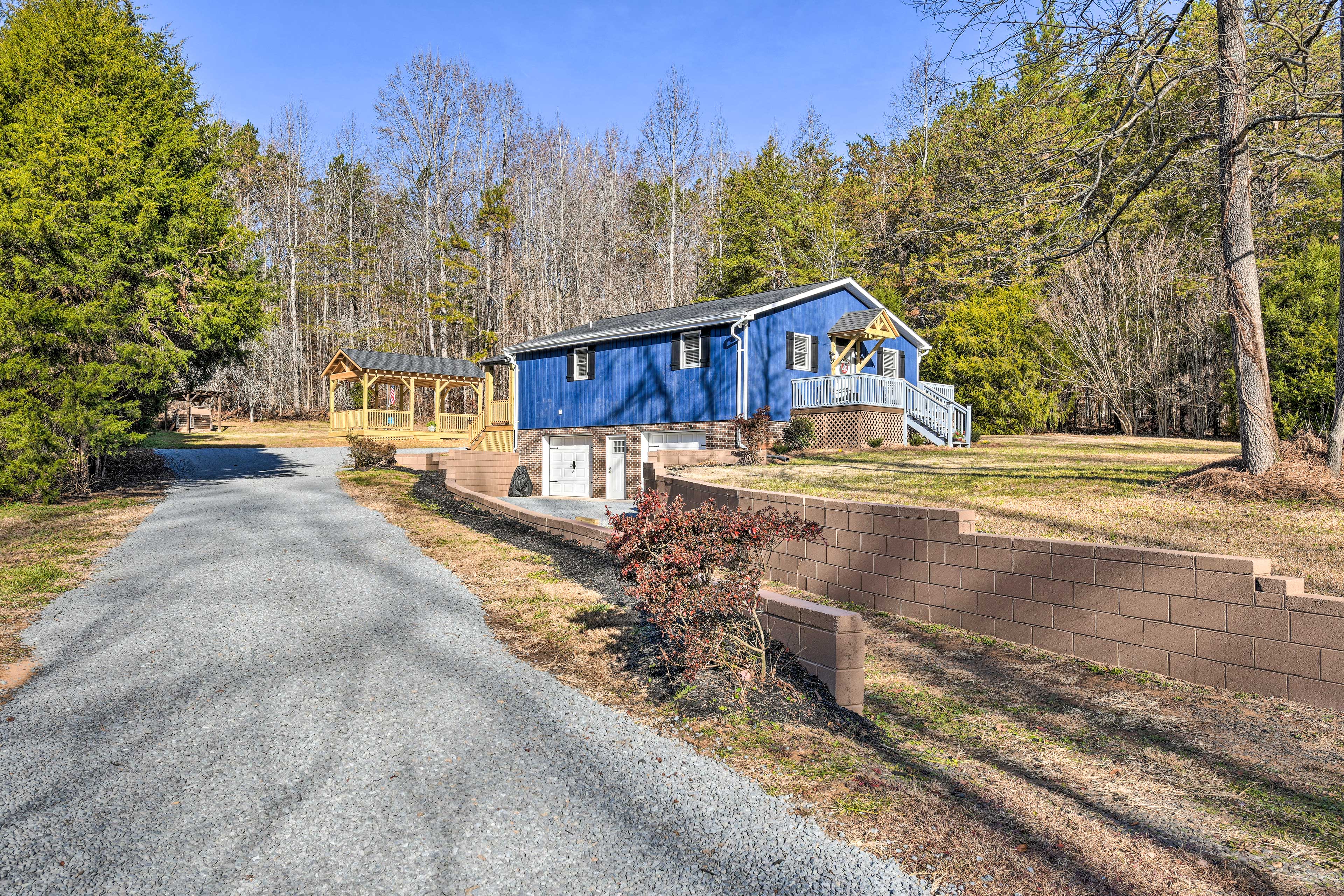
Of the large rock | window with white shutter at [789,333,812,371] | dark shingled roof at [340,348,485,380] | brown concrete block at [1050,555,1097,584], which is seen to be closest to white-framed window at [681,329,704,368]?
window with white shutter at [789,333,812,371]

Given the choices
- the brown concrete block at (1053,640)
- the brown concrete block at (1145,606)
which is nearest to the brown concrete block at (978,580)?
the brown concrete block at (1053,640)

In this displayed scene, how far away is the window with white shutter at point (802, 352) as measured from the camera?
2112 cm

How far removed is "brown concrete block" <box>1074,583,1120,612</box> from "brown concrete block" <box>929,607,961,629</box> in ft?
3.74

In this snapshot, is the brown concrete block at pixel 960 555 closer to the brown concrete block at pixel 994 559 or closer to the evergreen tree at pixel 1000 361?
the brown concrete block at pixel 994 559

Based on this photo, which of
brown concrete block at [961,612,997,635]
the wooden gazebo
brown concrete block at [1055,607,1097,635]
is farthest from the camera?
the wooden gazebo

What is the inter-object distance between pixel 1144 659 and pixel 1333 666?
3.60ft

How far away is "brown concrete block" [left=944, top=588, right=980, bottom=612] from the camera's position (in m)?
6.52

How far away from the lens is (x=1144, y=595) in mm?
5301

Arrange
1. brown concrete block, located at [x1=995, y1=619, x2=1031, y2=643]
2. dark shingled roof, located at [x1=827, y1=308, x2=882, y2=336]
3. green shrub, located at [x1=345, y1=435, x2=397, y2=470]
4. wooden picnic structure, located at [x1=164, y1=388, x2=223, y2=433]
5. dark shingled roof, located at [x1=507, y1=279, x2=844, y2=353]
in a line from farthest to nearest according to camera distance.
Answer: wooden picnic structure, located at [x1=164, y1=388, x2=223, y2=433] → green shrub, located at [x1=345, y1=435, x2=397, y2=470] → dark shingled roof, located at [x1=827, y1=308, x2=882, y2=336] → dark shingled roof, located at [x1=507, y1=279, x2=844, y2=353] → brown concrete block, located at [x1=995, y1=619, x2=1031, y2=643]

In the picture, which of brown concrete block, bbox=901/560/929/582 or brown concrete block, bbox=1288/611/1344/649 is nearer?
brown concrete block, bbox=1288/611/1344/649

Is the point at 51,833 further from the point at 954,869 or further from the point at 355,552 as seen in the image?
the point at 355,552

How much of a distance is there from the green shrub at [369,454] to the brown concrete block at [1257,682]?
22.0 metres

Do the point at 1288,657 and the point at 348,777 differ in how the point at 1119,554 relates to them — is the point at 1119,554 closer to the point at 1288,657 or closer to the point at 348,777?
the point at 1288,657

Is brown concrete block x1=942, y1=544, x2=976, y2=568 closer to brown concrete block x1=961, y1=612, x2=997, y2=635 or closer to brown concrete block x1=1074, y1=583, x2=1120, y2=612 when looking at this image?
brown concrete block x1=961, y1=612, x2=997, y2=635
